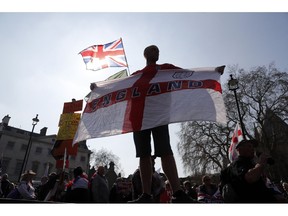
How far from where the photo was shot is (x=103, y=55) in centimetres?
732

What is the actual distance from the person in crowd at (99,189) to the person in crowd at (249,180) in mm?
3720

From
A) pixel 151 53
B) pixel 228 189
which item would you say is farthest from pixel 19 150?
pixel 228 189

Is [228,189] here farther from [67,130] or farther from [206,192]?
[67,130]

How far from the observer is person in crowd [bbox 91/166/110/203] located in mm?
5426

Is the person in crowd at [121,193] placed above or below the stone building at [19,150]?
below

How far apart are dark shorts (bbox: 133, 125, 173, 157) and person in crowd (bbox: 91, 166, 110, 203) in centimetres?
328

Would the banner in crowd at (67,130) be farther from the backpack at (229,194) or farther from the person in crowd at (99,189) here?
the backpack at (229,194)

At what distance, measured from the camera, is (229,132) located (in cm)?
2669

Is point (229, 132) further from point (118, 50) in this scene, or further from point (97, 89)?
→ point (97, 89)

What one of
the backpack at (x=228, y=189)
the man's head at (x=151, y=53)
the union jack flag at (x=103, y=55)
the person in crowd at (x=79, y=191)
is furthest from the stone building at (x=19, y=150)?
the backpack at (x=228, y=189)

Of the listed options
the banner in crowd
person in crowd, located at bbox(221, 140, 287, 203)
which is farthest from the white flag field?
the banner in crowd

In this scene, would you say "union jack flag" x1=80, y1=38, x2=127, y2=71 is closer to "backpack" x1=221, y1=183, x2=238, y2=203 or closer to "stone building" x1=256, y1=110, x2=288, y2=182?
"backpack" x1=221, y1=183, x2=238, y2=203

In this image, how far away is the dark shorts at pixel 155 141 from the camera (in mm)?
2518

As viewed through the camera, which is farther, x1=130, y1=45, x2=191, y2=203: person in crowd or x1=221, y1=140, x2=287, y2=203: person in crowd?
x1=130, y1=45, x2=191, y2=203: person in crowd
